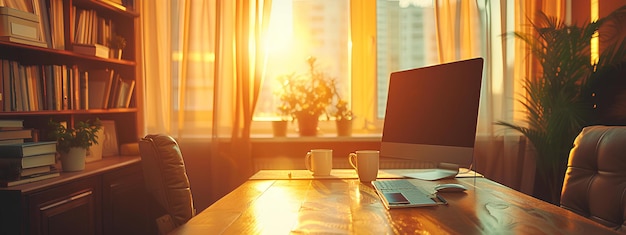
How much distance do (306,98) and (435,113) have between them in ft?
5.05

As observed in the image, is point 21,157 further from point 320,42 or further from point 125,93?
point 320,42

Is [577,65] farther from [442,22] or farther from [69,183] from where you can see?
[69,183]

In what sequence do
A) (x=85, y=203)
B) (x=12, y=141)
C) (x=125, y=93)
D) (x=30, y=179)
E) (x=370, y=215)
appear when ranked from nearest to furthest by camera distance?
(x=370, y=215)
(x=30, y=179)
(x=12, y=141)
(x=85, y=203)
(x=125, y=93)

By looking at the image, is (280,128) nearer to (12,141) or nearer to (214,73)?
(214,73)

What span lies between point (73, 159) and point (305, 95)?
1459 mm

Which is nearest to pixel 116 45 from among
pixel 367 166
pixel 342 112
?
pixel 342 112

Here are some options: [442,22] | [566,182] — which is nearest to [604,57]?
[442,22]

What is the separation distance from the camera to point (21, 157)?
6.56 ft

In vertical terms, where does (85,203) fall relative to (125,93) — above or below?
below

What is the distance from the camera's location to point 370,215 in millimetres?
1237

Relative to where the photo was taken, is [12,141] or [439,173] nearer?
[439,173]

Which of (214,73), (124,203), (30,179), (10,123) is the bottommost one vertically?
(124,203)

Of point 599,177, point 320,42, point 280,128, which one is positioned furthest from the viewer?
point 320,42

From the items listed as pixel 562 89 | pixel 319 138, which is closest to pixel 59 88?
pixel 319 138
